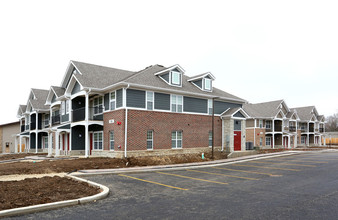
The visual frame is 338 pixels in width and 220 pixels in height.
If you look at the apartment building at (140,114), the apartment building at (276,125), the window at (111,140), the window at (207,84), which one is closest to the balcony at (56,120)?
the apartment building at (140,114)

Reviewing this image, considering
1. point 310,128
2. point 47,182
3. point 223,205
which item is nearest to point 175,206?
point 223,205

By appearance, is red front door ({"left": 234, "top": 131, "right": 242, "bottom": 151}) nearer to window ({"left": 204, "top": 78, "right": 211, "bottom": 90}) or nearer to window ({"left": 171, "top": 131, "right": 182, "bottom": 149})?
window ({"left": 204, "top": 78, "right": 211, "bottom": 90})

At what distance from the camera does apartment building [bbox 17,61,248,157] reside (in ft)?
72.4

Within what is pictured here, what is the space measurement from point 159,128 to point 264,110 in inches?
1232

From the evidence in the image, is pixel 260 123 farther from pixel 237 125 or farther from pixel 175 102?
pixel 175 102

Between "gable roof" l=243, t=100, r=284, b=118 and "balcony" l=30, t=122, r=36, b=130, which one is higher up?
"gable roof" l=243, t=100, r=284, b=118

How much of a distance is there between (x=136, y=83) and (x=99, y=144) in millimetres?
7783

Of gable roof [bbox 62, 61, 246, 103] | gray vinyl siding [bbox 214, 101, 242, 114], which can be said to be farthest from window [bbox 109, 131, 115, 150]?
gray vinyl siding [bbox 214, 101, 242, 114]

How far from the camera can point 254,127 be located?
4475 centimetres

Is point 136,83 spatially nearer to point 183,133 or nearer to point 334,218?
point 183,133

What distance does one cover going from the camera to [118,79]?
2717cm

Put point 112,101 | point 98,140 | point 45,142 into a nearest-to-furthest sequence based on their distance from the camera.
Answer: point 112,101 → point 98,140 → point 45,142

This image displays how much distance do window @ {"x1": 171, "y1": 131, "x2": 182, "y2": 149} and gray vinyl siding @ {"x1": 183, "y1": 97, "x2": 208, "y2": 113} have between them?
259cm

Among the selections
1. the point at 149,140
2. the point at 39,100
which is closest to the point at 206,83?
the point at 149,140
